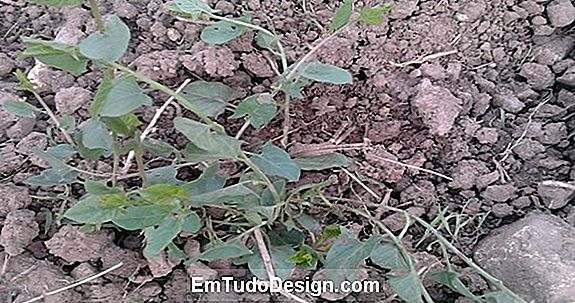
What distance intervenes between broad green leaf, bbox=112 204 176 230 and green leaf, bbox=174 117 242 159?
0.10 metres

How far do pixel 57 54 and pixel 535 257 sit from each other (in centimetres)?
88

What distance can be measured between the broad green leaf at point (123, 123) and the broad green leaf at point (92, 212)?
139mm

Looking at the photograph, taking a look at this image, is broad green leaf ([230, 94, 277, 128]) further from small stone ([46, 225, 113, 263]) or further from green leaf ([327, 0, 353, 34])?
small stone ([46, 225, 113, 263])

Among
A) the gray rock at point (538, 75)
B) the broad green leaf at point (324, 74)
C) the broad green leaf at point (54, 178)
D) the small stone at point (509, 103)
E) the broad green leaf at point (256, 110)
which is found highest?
the broad green leaf at point (324, 74)

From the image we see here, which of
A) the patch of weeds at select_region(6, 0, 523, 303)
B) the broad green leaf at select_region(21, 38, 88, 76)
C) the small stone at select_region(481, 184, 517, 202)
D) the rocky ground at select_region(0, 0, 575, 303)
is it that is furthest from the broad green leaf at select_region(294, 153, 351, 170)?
the broad green leaf at select_region(21, 38, 88, 76)

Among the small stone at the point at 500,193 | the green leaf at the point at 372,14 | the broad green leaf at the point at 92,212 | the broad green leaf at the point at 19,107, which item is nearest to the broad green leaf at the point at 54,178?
the broad green leaf at the point at 19,107

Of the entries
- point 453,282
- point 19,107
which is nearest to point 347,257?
point 453,282

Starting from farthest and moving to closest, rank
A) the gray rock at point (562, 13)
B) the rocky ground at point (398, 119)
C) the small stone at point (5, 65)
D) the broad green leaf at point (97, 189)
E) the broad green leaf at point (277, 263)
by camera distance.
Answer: the gray rock at point (562, 13) → the small stone at point (5, 65) → the rocky ground at point (398, 119) → the broad green leaf at point (277, 263) → the broad green leaf at point (97, 189)

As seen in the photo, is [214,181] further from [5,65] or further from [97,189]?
[5,65]

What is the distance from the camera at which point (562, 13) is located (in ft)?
5.46

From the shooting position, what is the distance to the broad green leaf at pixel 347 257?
3.95 feet

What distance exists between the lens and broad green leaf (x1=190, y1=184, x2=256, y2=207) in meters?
1.17

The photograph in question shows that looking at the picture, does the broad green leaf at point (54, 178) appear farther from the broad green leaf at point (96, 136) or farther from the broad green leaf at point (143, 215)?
the broad green leaf at point (143, 215)

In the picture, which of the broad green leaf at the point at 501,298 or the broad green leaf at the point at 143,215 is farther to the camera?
the broad green leaf at the point at 501,298
